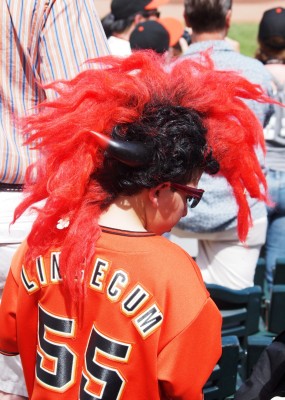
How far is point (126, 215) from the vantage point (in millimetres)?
1648

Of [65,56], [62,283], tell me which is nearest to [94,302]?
[62,283]

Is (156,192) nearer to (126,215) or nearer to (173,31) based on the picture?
(126,215)

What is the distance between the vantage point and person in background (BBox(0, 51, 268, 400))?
157 centimetres

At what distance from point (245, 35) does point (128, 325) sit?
11271mm

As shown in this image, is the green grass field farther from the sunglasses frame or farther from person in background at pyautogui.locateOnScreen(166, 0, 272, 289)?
person in background at pyautogui.locateOnScreen(166, 0, 272, 289)

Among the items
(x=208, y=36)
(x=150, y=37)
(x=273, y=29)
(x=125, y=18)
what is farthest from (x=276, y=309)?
(x=125, y=18)

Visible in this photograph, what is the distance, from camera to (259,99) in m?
1.75

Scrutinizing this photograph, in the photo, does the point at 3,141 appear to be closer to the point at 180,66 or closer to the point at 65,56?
the point at 65,56

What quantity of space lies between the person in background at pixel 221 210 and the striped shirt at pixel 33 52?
112cm

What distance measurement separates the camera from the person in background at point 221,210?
10.0 feet

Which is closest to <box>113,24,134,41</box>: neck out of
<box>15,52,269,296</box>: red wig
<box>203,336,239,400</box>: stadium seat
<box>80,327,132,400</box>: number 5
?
<box>203,336,239,400</box>: stadium seat

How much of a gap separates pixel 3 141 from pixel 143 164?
0.65 m

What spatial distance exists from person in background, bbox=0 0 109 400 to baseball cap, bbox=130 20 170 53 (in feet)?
6.72

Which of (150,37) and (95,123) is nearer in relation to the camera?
(95,123)
